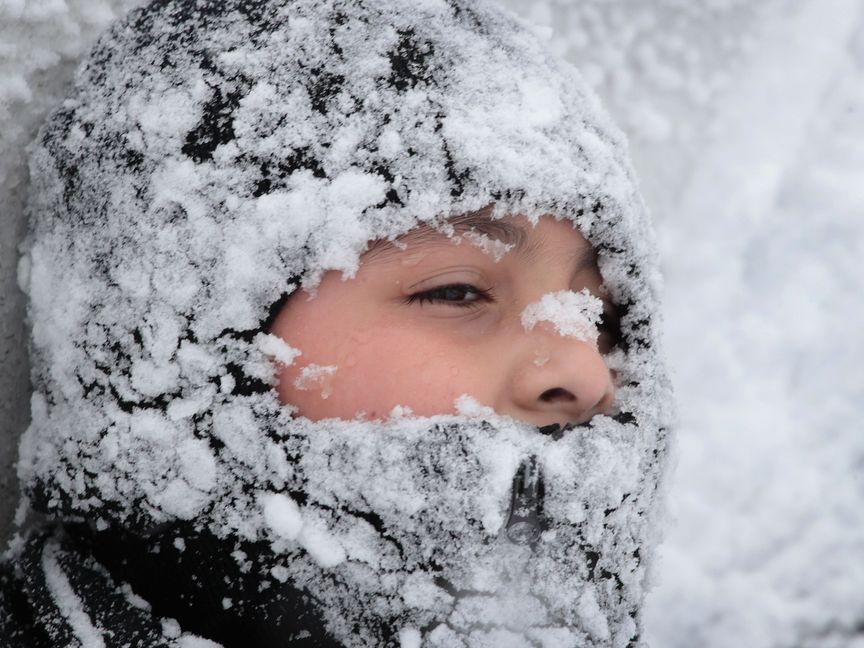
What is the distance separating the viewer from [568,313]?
0.78m

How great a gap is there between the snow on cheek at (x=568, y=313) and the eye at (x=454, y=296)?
0.14 ft

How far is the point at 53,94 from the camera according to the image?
0.88m

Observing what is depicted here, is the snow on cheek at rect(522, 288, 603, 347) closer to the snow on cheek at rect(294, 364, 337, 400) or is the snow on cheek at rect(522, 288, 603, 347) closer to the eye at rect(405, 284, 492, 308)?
the eye at rect(405, 284, 492, 308)

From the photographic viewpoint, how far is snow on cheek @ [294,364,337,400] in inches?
28.3

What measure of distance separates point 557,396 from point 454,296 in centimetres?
13

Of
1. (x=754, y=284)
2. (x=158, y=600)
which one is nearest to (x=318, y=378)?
(x=158, y=600)

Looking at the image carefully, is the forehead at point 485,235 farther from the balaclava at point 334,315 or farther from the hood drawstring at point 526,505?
the hood drawstring at point 526,505

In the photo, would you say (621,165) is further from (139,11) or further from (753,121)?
(753,121)

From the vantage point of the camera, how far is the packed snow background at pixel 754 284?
1.34 metres

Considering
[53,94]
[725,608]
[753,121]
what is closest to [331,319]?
[53,94]

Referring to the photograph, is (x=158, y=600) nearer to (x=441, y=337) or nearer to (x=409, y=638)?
(x=409, y=638)

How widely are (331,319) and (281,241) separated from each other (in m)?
0.08

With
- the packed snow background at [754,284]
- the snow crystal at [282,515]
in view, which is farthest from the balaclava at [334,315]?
the packed snow background at [754,284]

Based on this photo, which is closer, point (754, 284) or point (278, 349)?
point (278, 349)
